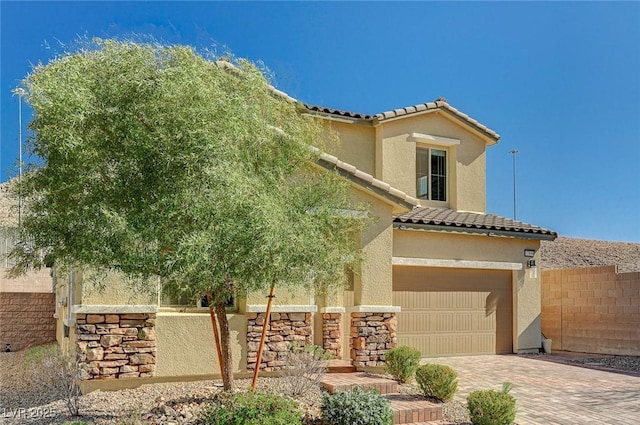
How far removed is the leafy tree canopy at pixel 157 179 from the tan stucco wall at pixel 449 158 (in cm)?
995

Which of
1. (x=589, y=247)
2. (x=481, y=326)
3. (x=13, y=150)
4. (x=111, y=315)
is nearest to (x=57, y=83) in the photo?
(x=13, y=150)

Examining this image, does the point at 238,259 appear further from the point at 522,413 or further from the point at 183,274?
the point at 522,413

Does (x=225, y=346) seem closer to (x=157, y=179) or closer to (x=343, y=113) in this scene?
(x=157, y=179)

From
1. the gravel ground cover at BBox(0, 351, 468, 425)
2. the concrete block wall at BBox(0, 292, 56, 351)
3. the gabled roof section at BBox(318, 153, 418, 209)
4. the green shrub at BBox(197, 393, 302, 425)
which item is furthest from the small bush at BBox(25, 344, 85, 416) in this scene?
the concrete block wall at BBox(0, 292, 56, 351)

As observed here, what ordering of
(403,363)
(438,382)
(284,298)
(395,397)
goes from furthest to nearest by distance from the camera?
(284,298)
(403,363)
(395,397)
(438,382)

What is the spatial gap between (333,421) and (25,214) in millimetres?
5178

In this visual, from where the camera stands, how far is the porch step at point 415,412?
29.1ft

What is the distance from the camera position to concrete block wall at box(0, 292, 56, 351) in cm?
1839

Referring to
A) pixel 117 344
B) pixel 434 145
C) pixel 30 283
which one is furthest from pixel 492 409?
pixel 30 283

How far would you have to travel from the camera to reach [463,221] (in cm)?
1638

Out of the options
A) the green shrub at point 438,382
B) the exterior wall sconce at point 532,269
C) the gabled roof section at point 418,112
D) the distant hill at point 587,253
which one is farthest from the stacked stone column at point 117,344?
the distant hill at point 587,253

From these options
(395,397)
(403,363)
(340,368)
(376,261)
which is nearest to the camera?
(395,397)

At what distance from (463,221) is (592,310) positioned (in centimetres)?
583

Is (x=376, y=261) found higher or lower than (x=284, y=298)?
higher
